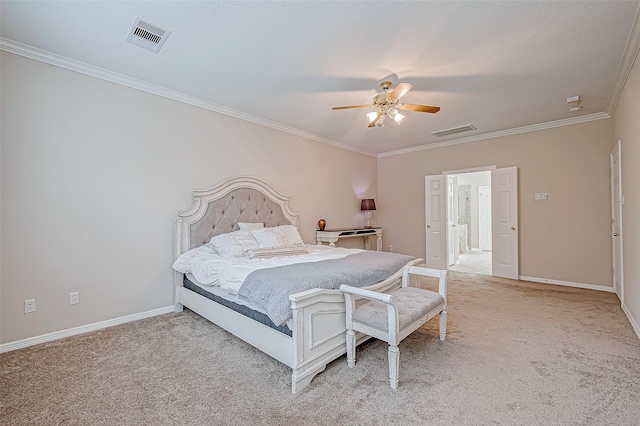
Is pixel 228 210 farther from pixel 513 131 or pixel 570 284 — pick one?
pixel 570 284

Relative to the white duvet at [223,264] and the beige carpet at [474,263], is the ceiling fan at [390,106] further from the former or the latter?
the beige carpet at [474,263]

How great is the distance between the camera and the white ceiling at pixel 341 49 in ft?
6.88

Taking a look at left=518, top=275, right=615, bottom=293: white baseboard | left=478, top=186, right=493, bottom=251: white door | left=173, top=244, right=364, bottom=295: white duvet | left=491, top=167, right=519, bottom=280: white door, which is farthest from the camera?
left=478, top=186, right=493, bottom=251: white door

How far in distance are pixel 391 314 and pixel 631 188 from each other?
2874 millimetres

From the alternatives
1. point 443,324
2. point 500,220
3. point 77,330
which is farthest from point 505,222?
point 77,330

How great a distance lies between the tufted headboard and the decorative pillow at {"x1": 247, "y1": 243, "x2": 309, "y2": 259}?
834 millimetres

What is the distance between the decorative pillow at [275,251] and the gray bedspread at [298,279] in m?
0.61

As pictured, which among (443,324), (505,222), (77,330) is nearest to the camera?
(443,324)

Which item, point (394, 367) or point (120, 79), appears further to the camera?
point (120, 79)

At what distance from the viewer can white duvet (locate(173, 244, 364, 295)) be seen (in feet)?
8.10

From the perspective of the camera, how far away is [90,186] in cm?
290

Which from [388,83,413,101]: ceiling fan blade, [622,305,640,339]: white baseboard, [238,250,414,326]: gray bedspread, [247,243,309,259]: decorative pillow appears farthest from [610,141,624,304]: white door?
[247,243,309,259]: decorative pillow

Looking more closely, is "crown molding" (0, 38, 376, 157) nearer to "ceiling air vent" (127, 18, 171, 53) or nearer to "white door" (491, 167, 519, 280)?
"ceiling air vent" (127, 18, 171, 53)

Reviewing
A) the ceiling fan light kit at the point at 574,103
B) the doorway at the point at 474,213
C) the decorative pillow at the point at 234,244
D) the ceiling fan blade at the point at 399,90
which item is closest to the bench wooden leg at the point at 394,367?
the decorative pillow at the point at 234,244
